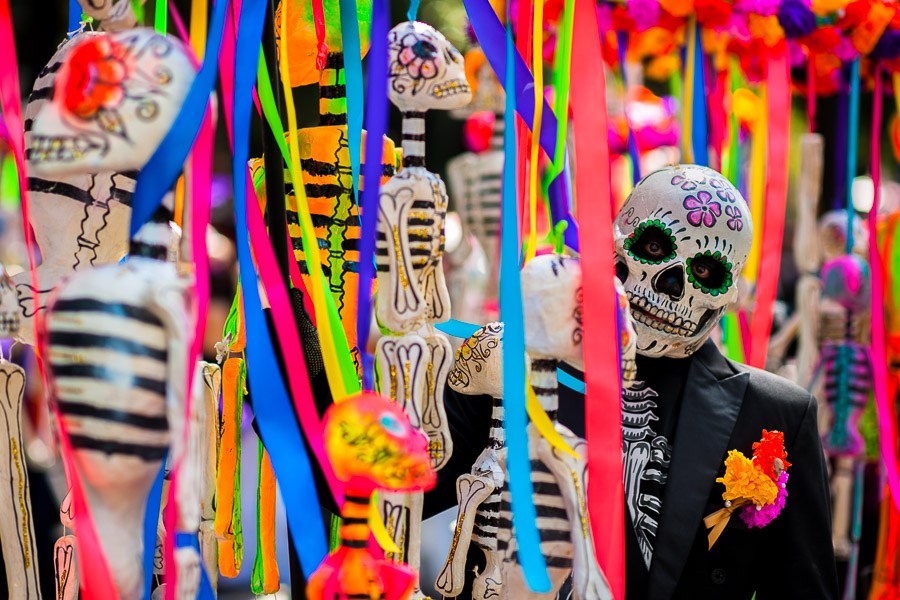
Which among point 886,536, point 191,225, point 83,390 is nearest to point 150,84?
point 191,225

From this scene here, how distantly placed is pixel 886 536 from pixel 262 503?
1785 millimetres

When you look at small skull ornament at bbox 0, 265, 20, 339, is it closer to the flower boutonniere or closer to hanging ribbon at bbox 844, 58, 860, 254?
the flower boutonniere

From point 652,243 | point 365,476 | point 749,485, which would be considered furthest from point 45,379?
point 749,485

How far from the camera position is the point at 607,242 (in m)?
1.15

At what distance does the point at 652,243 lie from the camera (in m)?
1.56

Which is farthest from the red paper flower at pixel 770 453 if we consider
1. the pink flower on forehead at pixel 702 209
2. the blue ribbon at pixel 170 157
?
the blue ribbon at pixel 170 157

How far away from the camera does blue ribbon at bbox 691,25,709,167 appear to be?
85.5 inches

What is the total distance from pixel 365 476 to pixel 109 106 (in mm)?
437

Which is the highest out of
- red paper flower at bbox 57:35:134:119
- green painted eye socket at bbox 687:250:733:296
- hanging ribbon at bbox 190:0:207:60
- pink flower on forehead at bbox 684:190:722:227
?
hanging ribbon at bbox 190:0:207:60

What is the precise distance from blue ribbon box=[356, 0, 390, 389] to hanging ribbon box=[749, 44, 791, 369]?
1149 millimetres

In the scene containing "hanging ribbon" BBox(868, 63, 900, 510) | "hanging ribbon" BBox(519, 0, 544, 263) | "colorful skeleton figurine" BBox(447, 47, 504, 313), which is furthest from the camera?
"colorful skeleton figurine" BBox(447, 47, 504, 313)

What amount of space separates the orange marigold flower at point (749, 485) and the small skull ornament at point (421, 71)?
0.81 meters

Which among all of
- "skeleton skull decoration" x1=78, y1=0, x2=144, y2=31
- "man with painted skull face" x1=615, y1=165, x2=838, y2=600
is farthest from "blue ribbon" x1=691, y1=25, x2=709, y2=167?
"skeleton skull decoration" x1=78, y1=0, x2=144, y2=31

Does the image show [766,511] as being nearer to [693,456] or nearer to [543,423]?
[693,456]
